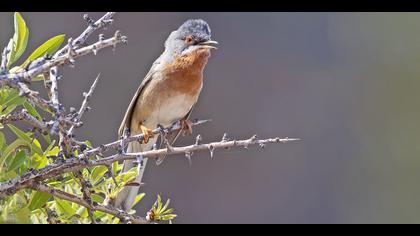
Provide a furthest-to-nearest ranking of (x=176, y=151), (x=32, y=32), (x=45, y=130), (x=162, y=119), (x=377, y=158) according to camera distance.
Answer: (x=377, y=158) → (x=32, y=32) → (x=162, y=119) → (x=176, y=151) → (x=45, y=130)

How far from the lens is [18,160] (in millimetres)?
2646

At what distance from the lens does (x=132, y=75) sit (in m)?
7.76

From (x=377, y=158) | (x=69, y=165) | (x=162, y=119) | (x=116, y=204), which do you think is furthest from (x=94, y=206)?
(x=377, y=158)

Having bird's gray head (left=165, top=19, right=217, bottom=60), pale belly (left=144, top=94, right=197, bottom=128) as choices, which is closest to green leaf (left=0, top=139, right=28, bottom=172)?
pale belly (left=144, top=94, right=197, bottom=128)

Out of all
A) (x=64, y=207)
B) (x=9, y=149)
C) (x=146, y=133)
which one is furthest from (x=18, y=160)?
(x=146, y=133)

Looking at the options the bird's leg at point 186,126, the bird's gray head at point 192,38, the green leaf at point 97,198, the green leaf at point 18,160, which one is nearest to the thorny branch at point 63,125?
the green leaf at point 18,160

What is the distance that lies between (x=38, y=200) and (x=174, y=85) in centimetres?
195

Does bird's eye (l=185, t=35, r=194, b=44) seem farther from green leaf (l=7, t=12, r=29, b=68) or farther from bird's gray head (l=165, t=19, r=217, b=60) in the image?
green leaf (l=7, t=12, r=29, b=68)

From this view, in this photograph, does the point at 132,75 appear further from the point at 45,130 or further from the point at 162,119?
the point at 45,130

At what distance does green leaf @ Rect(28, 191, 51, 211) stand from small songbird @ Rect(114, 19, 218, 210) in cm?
172

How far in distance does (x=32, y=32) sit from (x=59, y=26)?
1.11 feet

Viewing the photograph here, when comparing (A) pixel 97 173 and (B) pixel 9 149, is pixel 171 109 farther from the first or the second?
(B) pixel 9 149

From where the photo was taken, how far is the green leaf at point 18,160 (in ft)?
8.62

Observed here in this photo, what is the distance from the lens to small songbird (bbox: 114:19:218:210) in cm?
446
